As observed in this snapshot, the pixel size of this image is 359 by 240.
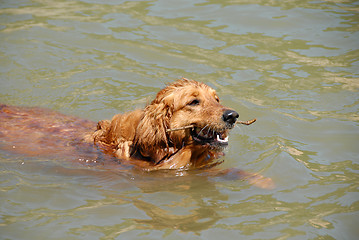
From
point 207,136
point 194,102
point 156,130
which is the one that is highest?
point 194,102

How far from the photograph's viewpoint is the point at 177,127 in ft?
22.8

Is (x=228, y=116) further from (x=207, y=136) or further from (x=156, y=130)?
(x=156, y=130)

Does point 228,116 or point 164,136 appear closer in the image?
point 228,116

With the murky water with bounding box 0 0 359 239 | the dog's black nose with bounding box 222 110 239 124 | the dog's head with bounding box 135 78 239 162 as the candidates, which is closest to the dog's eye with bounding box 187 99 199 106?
the dog's head with bounding box 135 78 239 162

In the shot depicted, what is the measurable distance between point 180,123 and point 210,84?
345cm

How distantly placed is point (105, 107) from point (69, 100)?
0.79 meters

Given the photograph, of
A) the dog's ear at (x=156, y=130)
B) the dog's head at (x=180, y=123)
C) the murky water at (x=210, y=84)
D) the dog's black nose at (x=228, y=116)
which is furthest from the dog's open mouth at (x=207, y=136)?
the murky water at (x=210, y=84)

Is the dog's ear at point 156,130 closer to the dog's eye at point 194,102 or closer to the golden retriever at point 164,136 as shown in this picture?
the golden retriever at point 164,136

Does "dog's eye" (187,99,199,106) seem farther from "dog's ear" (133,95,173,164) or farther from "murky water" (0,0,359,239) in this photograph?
"murky water" (0,0,359,239)

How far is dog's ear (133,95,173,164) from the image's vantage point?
22.7 ft

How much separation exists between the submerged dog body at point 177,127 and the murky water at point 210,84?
31cm

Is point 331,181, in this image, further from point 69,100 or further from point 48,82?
point 48,82

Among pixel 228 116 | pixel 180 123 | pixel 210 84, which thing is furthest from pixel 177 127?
pixel 210 84

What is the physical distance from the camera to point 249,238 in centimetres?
549
